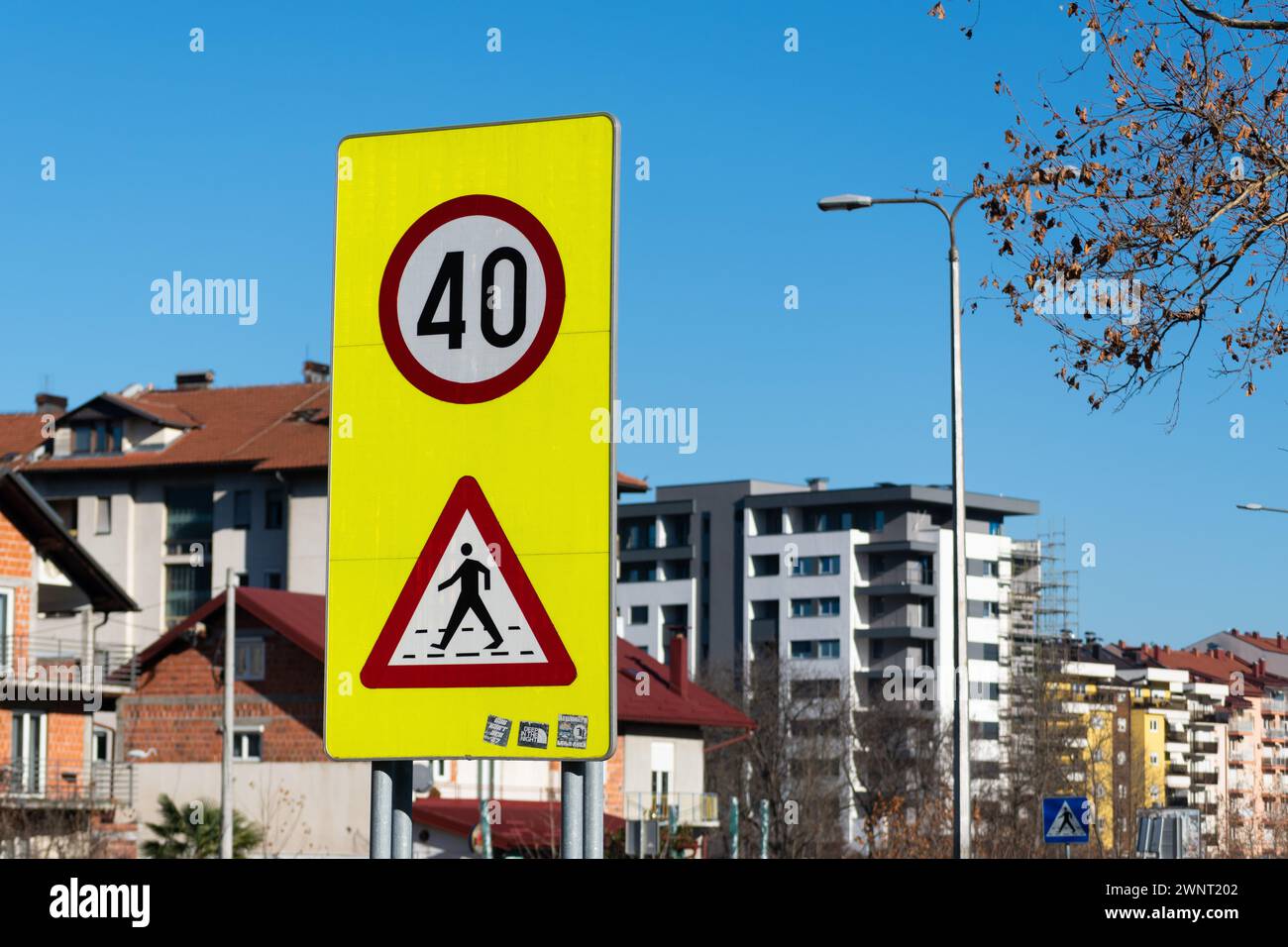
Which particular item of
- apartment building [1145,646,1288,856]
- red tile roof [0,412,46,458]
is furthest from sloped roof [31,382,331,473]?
apartment building [1145,646,1288,856]

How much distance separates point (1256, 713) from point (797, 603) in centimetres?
4226

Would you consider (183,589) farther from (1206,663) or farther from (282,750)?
(1206,663)

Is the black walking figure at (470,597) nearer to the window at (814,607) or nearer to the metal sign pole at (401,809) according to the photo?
the metal sign pole at (401,809)

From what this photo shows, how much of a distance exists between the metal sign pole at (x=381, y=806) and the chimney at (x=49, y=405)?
95872mm

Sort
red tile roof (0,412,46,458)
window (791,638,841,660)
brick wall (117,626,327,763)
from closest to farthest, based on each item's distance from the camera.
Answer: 1. brick wall (117,626,327,763)
2. red tile roof (0,412,46,458)
3. window (791,638,841,660)

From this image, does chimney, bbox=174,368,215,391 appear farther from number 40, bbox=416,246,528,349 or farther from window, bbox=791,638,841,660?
number 40, bbox=416,246,528,349

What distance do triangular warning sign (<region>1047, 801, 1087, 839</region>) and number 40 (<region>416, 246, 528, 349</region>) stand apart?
67.2ft

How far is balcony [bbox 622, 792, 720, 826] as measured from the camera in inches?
2249

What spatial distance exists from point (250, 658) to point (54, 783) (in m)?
8.58

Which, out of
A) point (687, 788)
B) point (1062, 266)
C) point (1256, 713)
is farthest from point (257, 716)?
point (1256, 713)

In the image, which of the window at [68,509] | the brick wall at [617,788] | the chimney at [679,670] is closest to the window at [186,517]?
the window at [68,509]

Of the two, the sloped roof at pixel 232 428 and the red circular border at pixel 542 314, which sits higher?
the sloped roof at pixel 232 428

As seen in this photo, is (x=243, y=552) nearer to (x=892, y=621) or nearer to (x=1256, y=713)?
(x=892, y=621)

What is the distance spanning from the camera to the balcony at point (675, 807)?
57125mm
